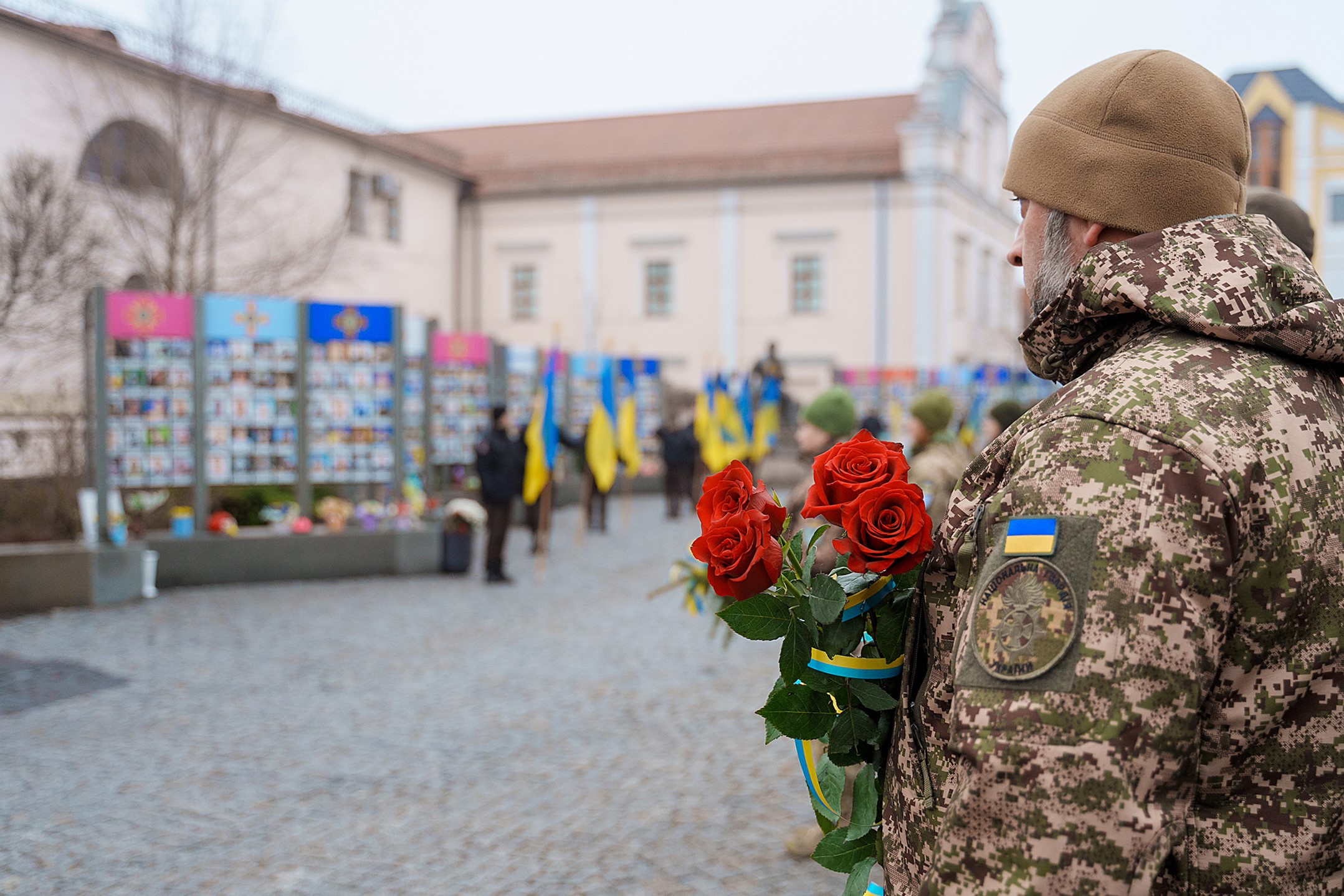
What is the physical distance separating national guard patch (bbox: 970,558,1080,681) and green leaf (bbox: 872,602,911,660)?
40 cm

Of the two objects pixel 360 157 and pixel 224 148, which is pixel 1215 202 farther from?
pixel 360 157

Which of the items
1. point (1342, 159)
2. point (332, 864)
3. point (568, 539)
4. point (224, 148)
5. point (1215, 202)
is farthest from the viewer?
point (1342, 159)

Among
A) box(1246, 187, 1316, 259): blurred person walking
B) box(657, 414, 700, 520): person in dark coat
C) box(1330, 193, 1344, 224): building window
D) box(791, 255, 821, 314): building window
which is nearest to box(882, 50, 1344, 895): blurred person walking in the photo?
box(1246, 187, 1316, 259): blurred person walking

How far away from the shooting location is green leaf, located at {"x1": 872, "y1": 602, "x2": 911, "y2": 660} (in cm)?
160

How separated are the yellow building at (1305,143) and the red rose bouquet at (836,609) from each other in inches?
1437

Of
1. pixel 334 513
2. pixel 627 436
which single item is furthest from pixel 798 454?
pixel 334 513

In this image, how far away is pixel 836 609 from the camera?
160 cm

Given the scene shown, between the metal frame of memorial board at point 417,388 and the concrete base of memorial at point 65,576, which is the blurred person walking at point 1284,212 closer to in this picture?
the concrete base of memorial at point 65,576

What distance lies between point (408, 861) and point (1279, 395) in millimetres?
4144

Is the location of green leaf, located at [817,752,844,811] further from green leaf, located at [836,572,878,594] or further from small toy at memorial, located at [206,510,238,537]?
small toy at memorial, located at [206,510,238,537]

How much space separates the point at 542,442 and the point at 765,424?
414 inches

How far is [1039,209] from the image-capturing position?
1483 mm

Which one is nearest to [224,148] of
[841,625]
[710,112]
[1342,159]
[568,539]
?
[568,539]

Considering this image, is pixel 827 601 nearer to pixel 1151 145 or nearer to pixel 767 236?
pixel 1151 145
